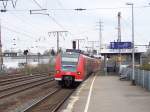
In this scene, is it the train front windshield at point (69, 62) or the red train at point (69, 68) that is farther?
the train front windshield at point (69, 62)

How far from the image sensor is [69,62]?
36.3m

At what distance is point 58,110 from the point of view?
64.8ft

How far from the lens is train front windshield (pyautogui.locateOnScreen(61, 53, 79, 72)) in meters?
36.1

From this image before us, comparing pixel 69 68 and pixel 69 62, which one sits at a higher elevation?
pixel 69 62

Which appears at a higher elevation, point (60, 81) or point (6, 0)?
point (6, 0)

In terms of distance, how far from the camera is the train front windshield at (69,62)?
36.1 meters

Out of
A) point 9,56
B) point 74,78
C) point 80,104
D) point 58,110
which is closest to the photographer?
point 58,110

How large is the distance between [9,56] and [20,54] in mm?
17579

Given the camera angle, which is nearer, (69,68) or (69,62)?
(69,68)

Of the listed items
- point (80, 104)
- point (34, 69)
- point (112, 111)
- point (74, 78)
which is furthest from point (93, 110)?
point (34, 69)

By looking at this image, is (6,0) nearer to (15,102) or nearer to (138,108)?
(15,102)

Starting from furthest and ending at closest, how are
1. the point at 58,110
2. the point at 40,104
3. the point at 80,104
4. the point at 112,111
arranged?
1. the point at 40,104
2. the point at 80,104
3. the point at 58,110
4. the point at 112,111

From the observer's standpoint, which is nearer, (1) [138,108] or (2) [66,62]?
(1) [138,108]

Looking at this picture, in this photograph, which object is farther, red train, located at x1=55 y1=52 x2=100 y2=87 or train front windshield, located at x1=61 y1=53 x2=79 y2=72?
train front windshield, located at x1=61 y1=53 x2=79 y2=72
